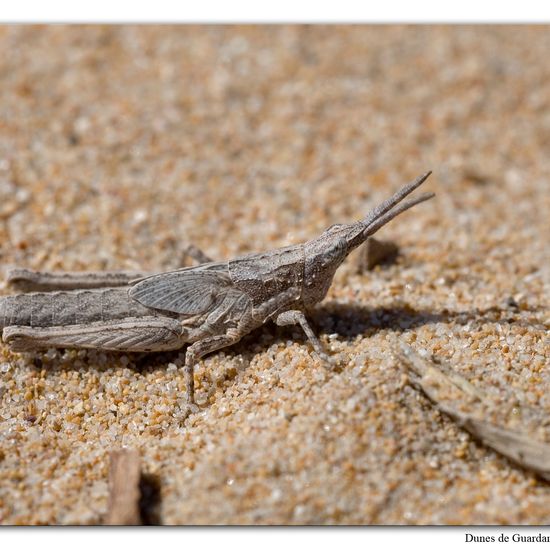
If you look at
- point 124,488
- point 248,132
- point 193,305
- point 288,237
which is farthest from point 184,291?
point 248,132

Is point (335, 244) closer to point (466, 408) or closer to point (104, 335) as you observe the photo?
point (466, 408)

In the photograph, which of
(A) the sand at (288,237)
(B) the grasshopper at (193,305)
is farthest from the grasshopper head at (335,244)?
(A) the sand at (288,237)

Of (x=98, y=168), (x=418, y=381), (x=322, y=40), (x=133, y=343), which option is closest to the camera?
(x=418, y=381)

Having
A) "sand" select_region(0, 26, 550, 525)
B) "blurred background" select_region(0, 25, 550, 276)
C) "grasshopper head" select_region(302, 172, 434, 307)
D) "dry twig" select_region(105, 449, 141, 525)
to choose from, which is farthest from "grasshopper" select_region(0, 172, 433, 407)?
"blurred background" select_region(0, 25, 550, 276)

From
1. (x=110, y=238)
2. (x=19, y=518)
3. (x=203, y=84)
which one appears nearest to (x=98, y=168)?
(x=110, y=238)

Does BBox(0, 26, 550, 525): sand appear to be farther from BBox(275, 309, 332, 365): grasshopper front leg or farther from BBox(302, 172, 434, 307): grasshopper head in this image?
BBox(302, 172, 434, 307): grasshopper head

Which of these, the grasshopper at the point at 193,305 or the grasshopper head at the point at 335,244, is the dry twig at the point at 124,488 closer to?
the grasshopper at the point at 193,305

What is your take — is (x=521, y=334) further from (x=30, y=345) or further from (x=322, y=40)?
(x=322, y=40)
